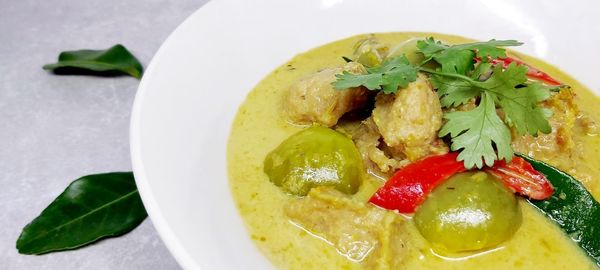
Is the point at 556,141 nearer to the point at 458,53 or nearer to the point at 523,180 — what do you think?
the point at 523,180

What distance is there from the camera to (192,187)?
3.06 m

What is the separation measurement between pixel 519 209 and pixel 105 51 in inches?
127

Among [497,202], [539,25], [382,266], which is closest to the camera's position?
[382,266]

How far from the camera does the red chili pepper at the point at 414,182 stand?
10.3 feet

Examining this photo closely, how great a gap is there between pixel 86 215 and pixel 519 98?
2.40 m

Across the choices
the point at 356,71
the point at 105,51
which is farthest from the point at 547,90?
the point at 105,51

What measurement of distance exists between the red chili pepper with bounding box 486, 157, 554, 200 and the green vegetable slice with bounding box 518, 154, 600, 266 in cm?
3

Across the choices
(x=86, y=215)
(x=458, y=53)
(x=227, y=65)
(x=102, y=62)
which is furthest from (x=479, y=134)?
(x=102, y=62)

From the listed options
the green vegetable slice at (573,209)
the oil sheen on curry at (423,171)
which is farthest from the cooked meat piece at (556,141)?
the green vegetable slice at (573,209)

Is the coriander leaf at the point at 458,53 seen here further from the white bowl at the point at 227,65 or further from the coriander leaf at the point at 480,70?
the white bowl at the point at 227,65

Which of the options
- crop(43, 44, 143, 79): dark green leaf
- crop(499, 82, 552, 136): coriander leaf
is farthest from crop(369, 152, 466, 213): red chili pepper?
crop(43, 44, 143, 79): dark green leaf

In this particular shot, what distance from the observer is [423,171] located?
3.19m

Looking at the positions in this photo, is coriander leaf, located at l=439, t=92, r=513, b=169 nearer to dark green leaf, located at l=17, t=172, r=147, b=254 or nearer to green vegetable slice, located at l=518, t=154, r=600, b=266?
green vegetable slice, located at l=518, t=154, r=600, b=266

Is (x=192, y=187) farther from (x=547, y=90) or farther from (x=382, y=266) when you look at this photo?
(x=547, y=90)
